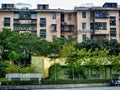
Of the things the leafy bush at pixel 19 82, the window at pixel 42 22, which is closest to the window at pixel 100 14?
the window at pixel 42 22

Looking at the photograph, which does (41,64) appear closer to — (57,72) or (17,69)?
(57,72)

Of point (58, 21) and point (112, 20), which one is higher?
point (112, 20)

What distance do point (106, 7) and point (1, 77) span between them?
2403 cm

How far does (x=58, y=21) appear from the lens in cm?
6606

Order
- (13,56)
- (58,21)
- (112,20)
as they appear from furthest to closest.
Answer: (58,21)
(112,20)
(13,56)

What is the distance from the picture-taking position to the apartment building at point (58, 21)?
64875mm

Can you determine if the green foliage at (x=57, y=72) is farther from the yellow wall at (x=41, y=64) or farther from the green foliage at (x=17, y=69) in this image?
the green foliage at (x=17, y=69)

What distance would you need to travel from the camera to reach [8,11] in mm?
65125

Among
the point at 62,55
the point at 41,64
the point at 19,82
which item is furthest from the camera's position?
the point at 62,55

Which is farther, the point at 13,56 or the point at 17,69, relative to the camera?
the point at 13,56

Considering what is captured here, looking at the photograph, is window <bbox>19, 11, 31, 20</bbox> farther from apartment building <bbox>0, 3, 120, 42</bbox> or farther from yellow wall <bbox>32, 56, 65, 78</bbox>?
yellow wall <bbox>32, 56, 65, 78</bbox>

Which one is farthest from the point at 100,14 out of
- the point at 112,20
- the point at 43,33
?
the point at 43,33

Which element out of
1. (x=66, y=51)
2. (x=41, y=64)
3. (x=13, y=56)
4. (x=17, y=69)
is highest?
(x=66, y=51)

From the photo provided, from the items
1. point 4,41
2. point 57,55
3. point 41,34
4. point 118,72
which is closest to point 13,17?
point 41,34
